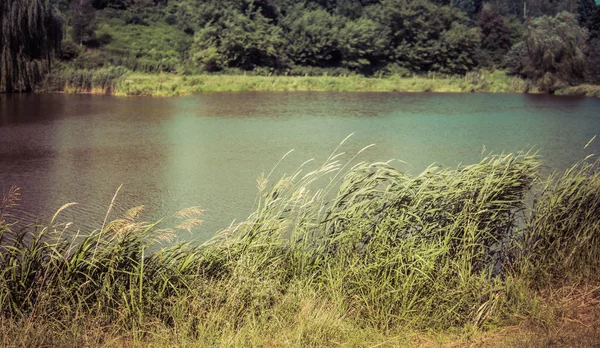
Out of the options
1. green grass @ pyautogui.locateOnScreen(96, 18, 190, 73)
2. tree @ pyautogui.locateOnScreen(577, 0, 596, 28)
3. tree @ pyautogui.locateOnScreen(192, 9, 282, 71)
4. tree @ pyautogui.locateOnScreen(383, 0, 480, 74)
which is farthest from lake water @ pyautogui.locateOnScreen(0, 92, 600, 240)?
tree @ pyautogui.locateOnScreen(383, 0, 480, 74)

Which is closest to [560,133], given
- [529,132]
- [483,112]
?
[529,132]

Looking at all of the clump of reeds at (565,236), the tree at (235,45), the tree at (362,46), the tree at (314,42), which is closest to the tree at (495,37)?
the tree at (362,46)

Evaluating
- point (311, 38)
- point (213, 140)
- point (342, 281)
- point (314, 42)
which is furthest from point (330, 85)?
point (342, 281)

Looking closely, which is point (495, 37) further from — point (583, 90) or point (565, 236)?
point (565, 236)

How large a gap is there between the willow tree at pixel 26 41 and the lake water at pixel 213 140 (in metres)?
0.71

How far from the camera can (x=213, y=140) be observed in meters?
11.1

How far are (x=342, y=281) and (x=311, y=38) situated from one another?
114ft

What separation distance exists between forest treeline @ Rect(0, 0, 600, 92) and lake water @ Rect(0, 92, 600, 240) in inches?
414

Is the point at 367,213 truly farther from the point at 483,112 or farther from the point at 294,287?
the point at 483,112

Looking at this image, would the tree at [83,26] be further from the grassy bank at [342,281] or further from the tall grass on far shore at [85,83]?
the grassy bank at [342,281]

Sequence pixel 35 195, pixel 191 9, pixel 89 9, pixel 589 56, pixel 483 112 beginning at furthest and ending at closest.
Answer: pixel 191 9 → pixel 89 9 → pixel 589 56 → pixel 483 112 → pixel 35 195

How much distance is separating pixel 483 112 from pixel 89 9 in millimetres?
24064

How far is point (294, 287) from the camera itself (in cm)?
319

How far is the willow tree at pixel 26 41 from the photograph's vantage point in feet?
56.0
